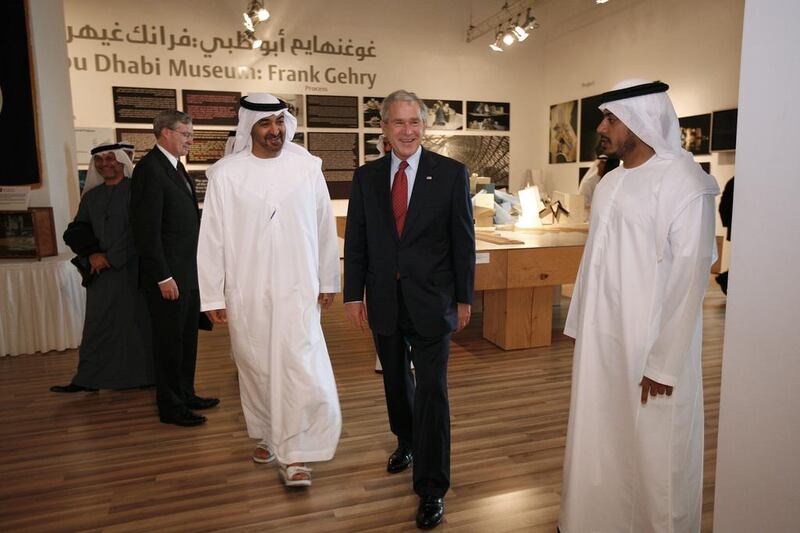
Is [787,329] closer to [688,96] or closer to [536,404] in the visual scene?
[536,404]

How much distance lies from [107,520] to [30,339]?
10.0 ft

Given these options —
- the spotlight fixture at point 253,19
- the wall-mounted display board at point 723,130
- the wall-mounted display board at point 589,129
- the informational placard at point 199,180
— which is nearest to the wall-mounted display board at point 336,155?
the spotlight fixture at point 253,19

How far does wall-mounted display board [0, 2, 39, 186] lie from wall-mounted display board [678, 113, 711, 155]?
734cm

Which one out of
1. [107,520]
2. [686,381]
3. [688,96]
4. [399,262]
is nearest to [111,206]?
[107,520]

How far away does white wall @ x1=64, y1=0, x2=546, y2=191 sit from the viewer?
8.38 meters

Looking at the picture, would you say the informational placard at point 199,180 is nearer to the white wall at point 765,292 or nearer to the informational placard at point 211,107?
the informational placard at point 211,107

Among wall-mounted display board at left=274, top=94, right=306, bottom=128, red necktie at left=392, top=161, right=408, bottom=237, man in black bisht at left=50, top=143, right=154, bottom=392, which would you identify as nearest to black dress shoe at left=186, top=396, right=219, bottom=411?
man in black bisht at left=50, top=143, right=154, bottom=392

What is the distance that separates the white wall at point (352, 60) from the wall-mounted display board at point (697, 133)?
3.32 metres

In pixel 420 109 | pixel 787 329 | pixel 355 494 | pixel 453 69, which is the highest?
pixel 453 69

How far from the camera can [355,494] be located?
2619 mm

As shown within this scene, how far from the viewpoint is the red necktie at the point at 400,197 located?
2.44 metres

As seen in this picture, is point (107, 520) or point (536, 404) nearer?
point (107, 520)

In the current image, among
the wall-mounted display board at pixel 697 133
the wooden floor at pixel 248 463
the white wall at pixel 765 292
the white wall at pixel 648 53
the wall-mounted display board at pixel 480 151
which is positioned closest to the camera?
the white wall at pixel 765 292

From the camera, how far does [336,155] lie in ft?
31.8
